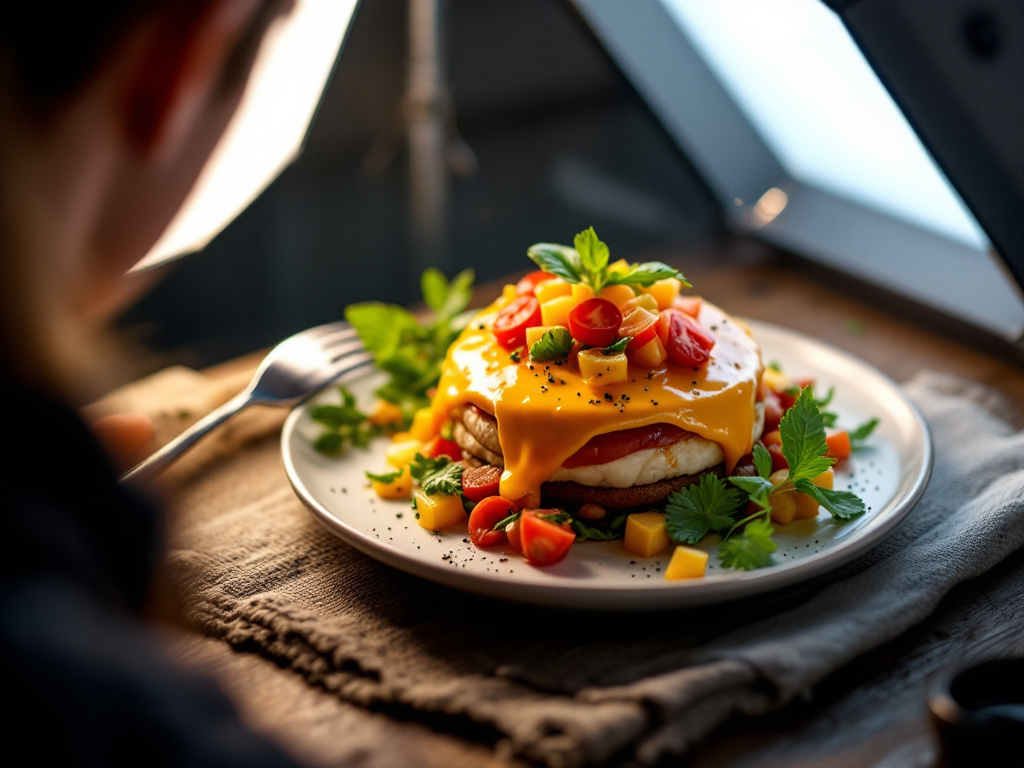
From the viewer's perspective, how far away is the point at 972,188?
2664 mm

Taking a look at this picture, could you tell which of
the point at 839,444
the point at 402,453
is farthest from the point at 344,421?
the point at 839,444

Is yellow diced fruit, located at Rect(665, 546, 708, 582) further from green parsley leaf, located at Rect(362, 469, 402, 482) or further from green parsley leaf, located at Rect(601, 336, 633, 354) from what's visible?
green parsley leaf, located at Rect(362, 469, 402, 482)

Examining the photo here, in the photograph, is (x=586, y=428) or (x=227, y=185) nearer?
(x=586, y=428)

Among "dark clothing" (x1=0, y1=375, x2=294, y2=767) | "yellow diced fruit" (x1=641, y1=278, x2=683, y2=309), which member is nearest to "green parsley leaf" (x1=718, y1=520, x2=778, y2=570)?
"yellow diced fruit" (x1=641, y1=278, x2=683, y2=309)

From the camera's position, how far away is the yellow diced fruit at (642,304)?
2.35 m

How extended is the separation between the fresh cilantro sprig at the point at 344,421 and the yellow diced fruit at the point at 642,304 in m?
0.88

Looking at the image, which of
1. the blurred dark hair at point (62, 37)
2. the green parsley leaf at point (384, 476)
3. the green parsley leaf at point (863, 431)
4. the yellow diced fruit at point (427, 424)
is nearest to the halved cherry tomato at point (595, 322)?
the yellow diced fruit at point (427, 424)

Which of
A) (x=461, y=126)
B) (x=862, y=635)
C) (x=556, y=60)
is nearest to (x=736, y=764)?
(x=862, y=635)

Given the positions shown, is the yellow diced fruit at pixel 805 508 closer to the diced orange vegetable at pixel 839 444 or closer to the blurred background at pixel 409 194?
the diced orange vegetable at pixel 839 444

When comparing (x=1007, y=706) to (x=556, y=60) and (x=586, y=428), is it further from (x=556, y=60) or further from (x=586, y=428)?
(x=556, y=60)

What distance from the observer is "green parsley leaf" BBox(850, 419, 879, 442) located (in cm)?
263

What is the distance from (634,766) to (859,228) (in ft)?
9.55

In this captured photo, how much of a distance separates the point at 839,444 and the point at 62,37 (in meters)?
2.11

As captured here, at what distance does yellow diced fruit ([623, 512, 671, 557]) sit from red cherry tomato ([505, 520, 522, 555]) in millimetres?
251
